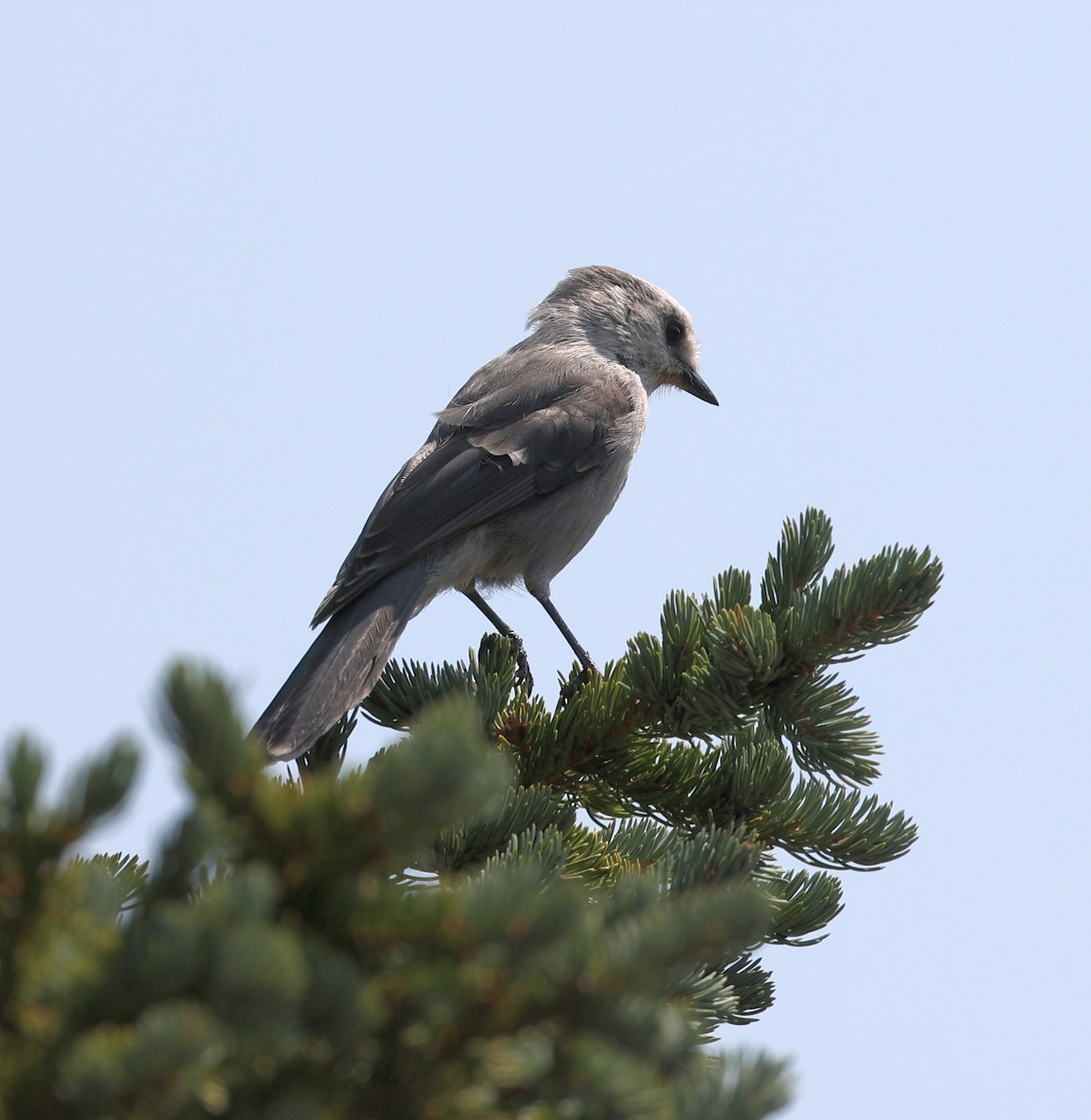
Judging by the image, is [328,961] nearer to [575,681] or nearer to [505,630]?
[575,681]

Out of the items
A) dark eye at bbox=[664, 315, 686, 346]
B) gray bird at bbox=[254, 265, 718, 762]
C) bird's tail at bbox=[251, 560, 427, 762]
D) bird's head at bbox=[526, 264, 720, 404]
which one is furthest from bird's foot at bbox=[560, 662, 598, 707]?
dark eye at bbox=[664, 315, 686, 346]

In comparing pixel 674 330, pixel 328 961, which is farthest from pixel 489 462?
pixel 328 961

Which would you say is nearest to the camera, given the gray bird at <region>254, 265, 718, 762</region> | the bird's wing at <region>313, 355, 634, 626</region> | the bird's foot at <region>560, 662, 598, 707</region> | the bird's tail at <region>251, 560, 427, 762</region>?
the bird's tail at <region>251, 560, 427, 762</region>

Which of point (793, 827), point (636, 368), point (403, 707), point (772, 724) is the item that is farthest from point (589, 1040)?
point (636, 368)

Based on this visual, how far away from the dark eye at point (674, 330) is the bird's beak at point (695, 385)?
146 millimetres

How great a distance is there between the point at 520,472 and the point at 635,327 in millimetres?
1625

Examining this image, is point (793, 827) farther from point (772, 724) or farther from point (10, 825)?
point (10, 825)

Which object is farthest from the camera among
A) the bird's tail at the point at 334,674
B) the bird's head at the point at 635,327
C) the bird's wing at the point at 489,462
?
the bird's head at the point at 635,327

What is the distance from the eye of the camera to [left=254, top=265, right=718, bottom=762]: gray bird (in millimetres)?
4500

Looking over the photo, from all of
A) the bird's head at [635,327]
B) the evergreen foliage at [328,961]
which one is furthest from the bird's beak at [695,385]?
the evergreen foliage at [328,961]

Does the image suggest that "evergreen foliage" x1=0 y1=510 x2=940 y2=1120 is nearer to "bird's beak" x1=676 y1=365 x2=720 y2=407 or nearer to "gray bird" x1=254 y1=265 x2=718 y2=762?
"gray bird" x1=254 y1=265 x2=718 y2=762

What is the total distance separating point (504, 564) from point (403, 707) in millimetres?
1694

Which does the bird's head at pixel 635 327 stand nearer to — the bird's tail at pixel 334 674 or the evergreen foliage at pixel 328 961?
the bird's tail at pixel 334 674

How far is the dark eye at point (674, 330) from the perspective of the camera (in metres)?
6.61
